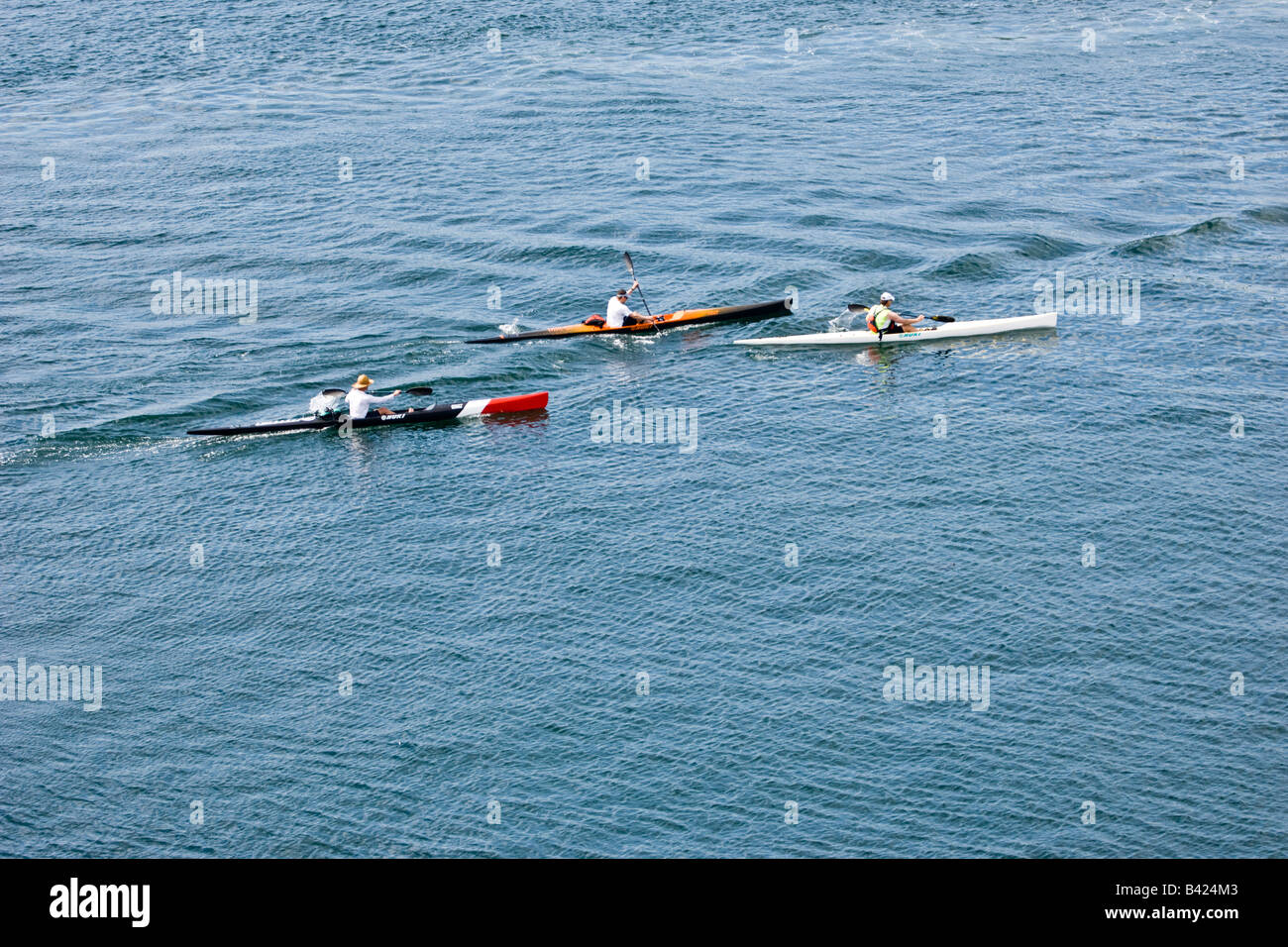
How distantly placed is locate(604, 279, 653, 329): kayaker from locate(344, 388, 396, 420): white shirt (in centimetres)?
1004

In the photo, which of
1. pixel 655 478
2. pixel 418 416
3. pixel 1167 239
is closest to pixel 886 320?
pixel 655 478

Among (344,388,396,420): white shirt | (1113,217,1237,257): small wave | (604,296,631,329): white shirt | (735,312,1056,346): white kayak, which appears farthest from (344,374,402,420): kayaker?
(1113,217,1237,257): small wave

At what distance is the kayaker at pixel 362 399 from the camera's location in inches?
1802

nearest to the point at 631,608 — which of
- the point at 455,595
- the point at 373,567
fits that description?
the point at 455,595

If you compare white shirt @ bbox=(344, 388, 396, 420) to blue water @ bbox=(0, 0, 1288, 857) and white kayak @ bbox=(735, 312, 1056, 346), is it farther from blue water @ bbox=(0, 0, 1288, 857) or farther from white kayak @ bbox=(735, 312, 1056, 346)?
white kayak @ bbox=(735, 312, 1056, 346)

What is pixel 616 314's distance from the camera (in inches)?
2046

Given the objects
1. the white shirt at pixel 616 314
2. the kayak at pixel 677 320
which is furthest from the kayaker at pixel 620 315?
the kayak at pixel 677 320

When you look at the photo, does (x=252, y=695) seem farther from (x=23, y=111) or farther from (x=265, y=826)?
(x=23, y=111)

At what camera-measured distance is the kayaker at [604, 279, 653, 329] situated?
170 ft

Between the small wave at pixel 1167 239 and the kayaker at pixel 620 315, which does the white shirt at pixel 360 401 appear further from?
the small wave at pixel 1167 239

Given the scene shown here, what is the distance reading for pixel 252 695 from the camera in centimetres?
3484

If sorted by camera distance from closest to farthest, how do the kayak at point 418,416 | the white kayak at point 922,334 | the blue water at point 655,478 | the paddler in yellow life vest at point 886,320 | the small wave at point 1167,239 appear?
the blue water at point 655,478 → the kayak at point 418,416 → the paddler in yellow life vest at point 886,320 → the white kayak at point 922,334 → the small wave at point 1167,239

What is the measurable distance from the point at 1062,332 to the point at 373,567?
28765 millimetres

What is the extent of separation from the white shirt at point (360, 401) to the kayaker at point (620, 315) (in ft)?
32.9
